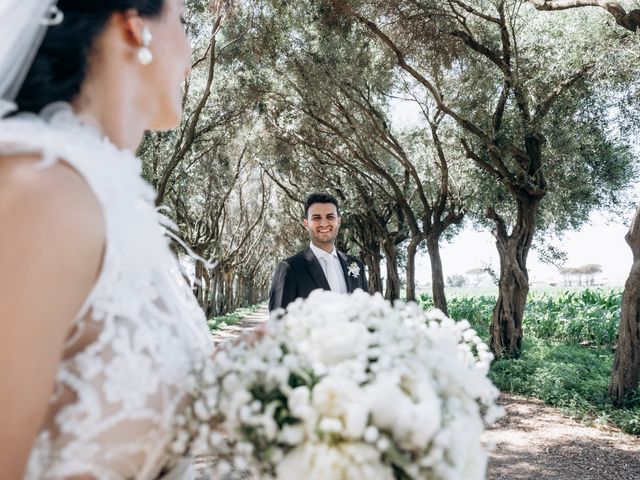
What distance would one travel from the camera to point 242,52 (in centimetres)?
1262

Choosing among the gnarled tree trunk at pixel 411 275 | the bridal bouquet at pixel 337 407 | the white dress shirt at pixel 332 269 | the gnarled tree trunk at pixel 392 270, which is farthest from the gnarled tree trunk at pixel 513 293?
the bridal bouquet at pixel 337 407

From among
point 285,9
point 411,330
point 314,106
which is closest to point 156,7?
point 411,330

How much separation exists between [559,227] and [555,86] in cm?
780

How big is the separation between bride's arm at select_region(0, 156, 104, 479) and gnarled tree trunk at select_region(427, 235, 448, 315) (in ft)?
48.8

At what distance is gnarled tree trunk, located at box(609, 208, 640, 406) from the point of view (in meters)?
A: 7.79

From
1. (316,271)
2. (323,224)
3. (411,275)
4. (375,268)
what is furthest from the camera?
(375,268)

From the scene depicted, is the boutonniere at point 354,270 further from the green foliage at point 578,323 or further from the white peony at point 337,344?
the green foliage at point 578,323

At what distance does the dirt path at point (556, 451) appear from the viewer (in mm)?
6105

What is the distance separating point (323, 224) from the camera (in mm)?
6145

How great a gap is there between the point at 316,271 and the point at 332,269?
365mm

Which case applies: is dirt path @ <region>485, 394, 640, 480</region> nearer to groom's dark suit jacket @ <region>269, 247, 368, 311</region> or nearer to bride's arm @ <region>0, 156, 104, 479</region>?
groom's dark suit jacket @ <region>269, 247, 368, 311</region>

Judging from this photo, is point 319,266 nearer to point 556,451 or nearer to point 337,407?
point 556,451

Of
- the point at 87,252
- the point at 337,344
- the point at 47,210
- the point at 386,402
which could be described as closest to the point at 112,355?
the point at 87,252

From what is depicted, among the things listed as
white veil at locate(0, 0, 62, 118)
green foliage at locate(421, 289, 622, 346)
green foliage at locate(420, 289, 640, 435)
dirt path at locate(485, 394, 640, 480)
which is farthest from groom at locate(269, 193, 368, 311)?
green foliage at locate(421, 289, 622, 346)
